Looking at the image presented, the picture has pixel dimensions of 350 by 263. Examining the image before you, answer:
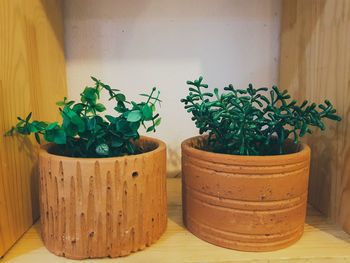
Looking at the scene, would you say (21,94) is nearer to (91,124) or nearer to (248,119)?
(91,124)

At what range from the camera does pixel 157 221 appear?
18.8 inches

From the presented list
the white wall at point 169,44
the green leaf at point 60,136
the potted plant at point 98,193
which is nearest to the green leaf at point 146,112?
the potted plant at point 98,193

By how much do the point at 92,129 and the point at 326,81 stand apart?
1.39 feet

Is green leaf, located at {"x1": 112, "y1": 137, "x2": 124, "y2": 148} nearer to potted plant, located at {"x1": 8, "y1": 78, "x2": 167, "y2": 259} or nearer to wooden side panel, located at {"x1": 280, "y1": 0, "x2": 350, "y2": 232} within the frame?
potted plant, located at {"x1": 8, "y1": 78, "x2": 167, "y2": 259}

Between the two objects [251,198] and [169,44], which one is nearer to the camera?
[251,198]

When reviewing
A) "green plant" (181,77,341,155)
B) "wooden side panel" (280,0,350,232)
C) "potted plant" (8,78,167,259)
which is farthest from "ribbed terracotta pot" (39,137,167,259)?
"wooden side panel" (280,0,350,232)

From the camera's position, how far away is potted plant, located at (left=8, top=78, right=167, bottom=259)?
16.5 inches

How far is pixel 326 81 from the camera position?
558 millimetres

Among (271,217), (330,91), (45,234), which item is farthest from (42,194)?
(330,91)

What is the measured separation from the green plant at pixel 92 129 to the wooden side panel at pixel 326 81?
1.03ft

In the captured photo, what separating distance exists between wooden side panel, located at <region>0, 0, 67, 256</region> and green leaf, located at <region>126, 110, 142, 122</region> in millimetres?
185

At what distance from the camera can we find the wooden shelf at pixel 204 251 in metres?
0.43

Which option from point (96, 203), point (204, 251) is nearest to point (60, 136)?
point (96, 203)

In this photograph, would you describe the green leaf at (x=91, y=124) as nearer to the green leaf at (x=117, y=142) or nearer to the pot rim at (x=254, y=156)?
the green leaf at (x=117, y=142)
